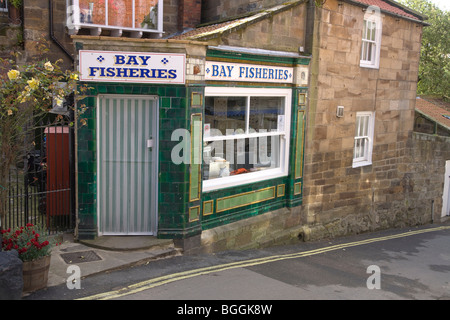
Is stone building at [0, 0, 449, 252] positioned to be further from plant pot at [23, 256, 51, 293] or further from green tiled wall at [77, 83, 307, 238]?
plant pot at [23, 256, 51, 293]

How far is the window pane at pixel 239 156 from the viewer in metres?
8.73

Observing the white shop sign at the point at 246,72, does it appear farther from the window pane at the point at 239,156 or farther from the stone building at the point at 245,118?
the window pane at the point at 239,156

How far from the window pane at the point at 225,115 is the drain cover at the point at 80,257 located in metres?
3.11

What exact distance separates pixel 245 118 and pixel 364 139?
475cm

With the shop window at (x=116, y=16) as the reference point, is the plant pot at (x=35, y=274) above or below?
below

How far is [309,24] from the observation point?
10.1 meters

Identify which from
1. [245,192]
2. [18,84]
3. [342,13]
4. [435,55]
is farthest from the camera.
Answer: [435,55]

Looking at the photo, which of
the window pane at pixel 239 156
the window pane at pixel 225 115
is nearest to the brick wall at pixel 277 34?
the window pane at pixel 225 115

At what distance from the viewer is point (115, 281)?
21.1 ft

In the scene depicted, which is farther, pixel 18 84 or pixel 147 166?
pixel 147 166

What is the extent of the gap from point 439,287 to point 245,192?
12.9 feet

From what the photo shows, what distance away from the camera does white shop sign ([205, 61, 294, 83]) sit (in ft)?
26.8
